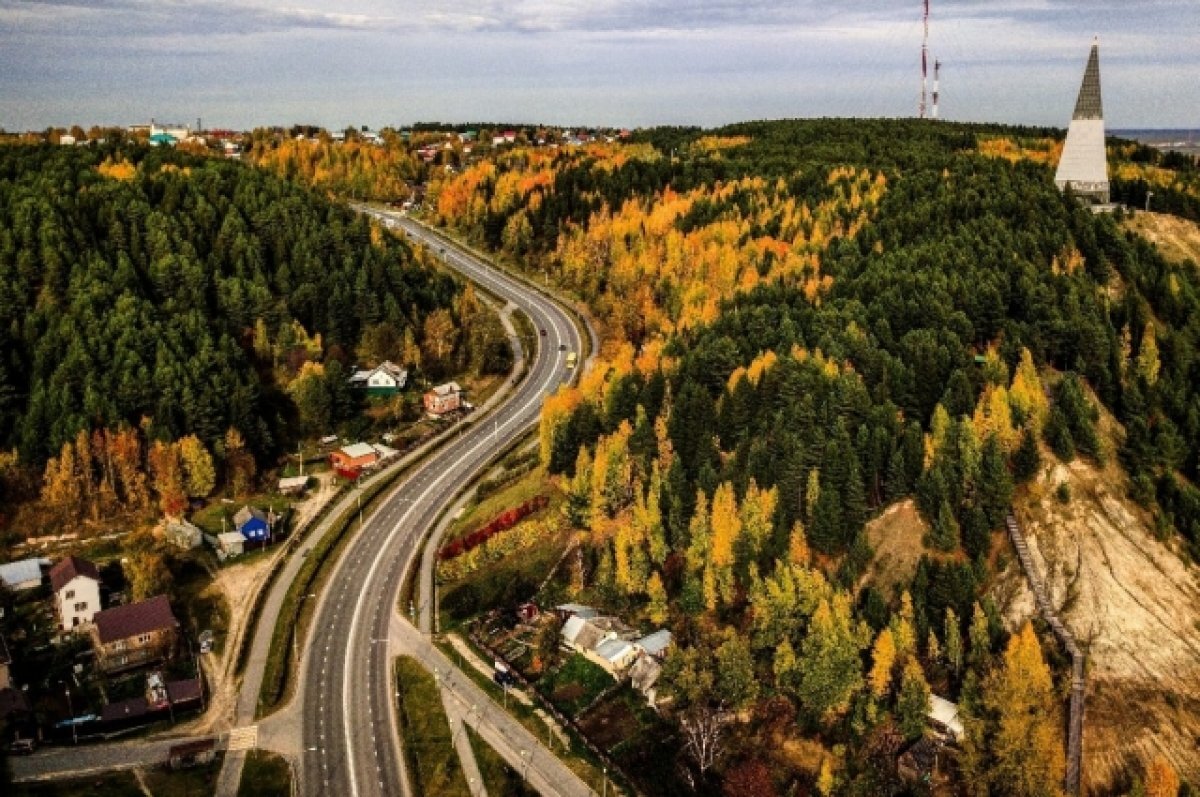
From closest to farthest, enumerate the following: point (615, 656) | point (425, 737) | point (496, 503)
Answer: point (425, 737), point (615, 656), point (496, 503)

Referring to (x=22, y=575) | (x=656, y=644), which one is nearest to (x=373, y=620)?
(x=656, y=644)

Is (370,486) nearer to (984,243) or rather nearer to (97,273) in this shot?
(97,273)

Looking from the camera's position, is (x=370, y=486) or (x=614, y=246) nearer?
(x=370, y=486)

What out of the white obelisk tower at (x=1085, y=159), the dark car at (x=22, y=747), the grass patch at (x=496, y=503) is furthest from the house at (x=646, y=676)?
the white obelisk tower at (x=1085, y=159)

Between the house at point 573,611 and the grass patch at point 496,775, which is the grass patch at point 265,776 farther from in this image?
the house at point 573,611

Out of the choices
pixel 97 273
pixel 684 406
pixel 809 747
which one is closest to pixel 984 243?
pixel 684 406

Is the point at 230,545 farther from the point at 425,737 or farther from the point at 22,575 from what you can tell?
the point at 425,737
